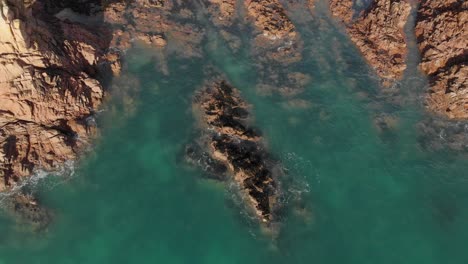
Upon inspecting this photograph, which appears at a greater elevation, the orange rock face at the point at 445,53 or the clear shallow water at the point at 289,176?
the orange rock face at the point at 445,53

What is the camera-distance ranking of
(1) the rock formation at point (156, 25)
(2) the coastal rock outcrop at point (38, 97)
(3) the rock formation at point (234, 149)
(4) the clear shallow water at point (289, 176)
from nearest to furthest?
(4) the clear shallow water at point (289, 176)
(2) the coastal rock outcrop at point (38, 97)
(3) the rock formation at point (234, 149)
(1) the rock formation at point (156, 25)

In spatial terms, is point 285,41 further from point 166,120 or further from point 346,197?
point 346,197

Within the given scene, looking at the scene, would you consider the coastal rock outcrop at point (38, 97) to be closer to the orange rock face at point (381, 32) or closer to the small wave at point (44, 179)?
the small wave at point (44, 179)

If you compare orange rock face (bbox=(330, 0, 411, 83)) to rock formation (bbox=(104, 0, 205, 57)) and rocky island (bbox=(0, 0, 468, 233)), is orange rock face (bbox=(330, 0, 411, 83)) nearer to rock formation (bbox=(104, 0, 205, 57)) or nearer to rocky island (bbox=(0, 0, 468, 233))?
rocky island (bbox=(0, 0, 468, 233))

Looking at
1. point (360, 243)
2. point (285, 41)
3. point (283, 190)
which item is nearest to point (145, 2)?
point (285, 41)

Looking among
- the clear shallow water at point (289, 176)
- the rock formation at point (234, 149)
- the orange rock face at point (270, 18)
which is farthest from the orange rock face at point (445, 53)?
the rock formation at point (234, 149)

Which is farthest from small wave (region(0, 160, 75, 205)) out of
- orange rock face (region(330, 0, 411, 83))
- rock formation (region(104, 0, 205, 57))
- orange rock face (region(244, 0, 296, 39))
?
orange rock face (region(330, 0, 411, 83))
